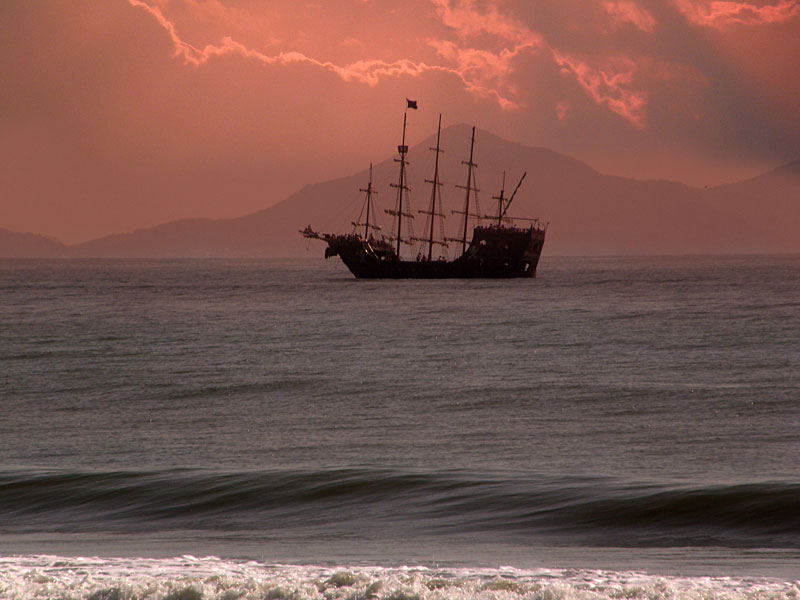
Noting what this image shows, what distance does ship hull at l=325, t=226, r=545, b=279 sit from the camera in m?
145

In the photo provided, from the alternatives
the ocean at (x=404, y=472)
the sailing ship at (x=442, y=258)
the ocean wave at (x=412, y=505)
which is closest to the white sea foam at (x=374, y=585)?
the ocean at (x=404, y=472)

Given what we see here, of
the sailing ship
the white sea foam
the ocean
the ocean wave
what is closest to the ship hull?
the sailing ship

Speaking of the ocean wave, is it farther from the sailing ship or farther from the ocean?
the sailing ship

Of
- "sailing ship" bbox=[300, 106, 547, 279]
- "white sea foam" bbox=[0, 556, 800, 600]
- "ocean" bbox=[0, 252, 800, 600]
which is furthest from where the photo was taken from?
"sailing ship" bbox=[300, 106, 547, 279]

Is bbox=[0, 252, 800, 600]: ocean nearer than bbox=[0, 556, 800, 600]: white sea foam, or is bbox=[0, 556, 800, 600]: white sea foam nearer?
bbox=[0, 556, 800, 600]: white sea foam

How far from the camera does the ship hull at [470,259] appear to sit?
145 metres

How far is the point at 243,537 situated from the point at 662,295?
88576 mm

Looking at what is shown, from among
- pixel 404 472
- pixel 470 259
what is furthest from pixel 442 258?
pixel 404 472

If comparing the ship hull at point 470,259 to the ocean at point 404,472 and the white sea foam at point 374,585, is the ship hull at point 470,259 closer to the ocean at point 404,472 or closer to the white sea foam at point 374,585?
the ocean at point 404,472

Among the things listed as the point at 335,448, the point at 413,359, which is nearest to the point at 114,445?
the point at 335,448

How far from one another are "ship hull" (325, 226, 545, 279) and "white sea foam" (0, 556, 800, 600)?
441 ft

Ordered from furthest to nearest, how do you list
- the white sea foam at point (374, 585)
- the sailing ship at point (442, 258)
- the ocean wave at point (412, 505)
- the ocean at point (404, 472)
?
the sailing ship at point (442, 258), the ocean wave at point (412, 505), the ocean at point (404, 472), the white sea foam at point (374, 585)

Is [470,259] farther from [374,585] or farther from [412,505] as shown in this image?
[374,585]

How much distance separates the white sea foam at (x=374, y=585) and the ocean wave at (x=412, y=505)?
3.33m
